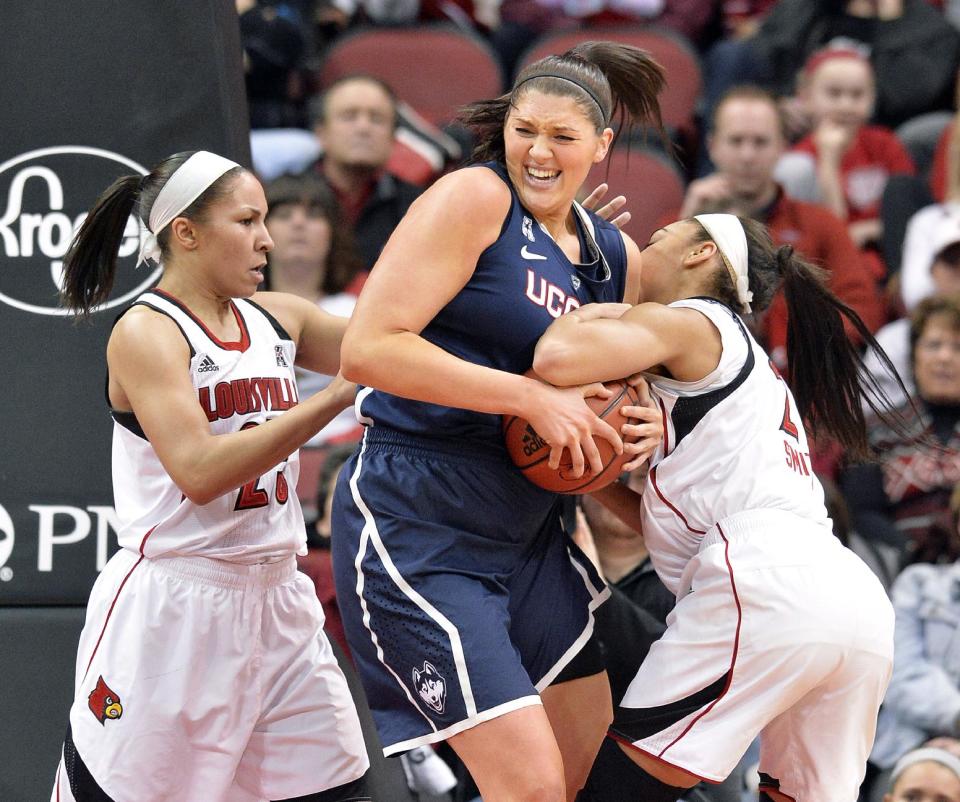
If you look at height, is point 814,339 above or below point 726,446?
above

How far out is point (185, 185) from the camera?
138 inches

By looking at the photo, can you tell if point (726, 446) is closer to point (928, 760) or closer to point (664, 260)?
point (664, 260)

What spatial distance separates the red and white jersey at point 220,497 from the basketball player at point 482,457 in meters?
0.23

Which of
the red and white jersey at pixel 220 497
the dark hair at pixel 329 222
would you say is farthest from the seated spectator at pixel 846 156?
the red and white jersey at pixel 220 497

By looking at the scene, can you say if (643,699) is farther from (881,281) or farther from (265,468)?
(881,281)

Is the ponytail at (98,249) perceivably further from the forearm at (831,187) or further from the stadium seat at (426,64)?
the forearm at (831,187)

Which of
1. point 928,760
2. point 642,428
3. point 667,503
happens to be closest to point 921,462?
point 928,760

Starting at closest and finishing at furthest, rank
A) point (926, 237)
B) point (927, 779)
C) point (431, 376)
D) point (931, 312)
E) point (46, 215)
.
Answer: point (431, 376) < point (46, 215) < point (927, 779) < point (931, 312) < point (926, 237)

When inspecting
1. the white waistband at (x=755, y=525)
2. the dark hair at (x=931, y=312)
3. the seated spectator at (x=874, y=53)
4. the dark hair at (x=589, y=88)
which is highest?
the seated spectator at (x=874, y=53)

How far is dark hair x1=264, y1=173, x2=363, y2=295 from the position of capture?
6.11 m

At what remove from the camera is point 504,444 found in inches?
131

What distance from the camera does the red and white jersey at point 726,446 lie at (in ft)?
10.9

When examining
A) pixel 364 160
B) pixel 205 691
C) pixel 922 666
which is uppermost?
pixel 364 160

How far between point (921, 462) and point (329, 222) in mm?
2638
